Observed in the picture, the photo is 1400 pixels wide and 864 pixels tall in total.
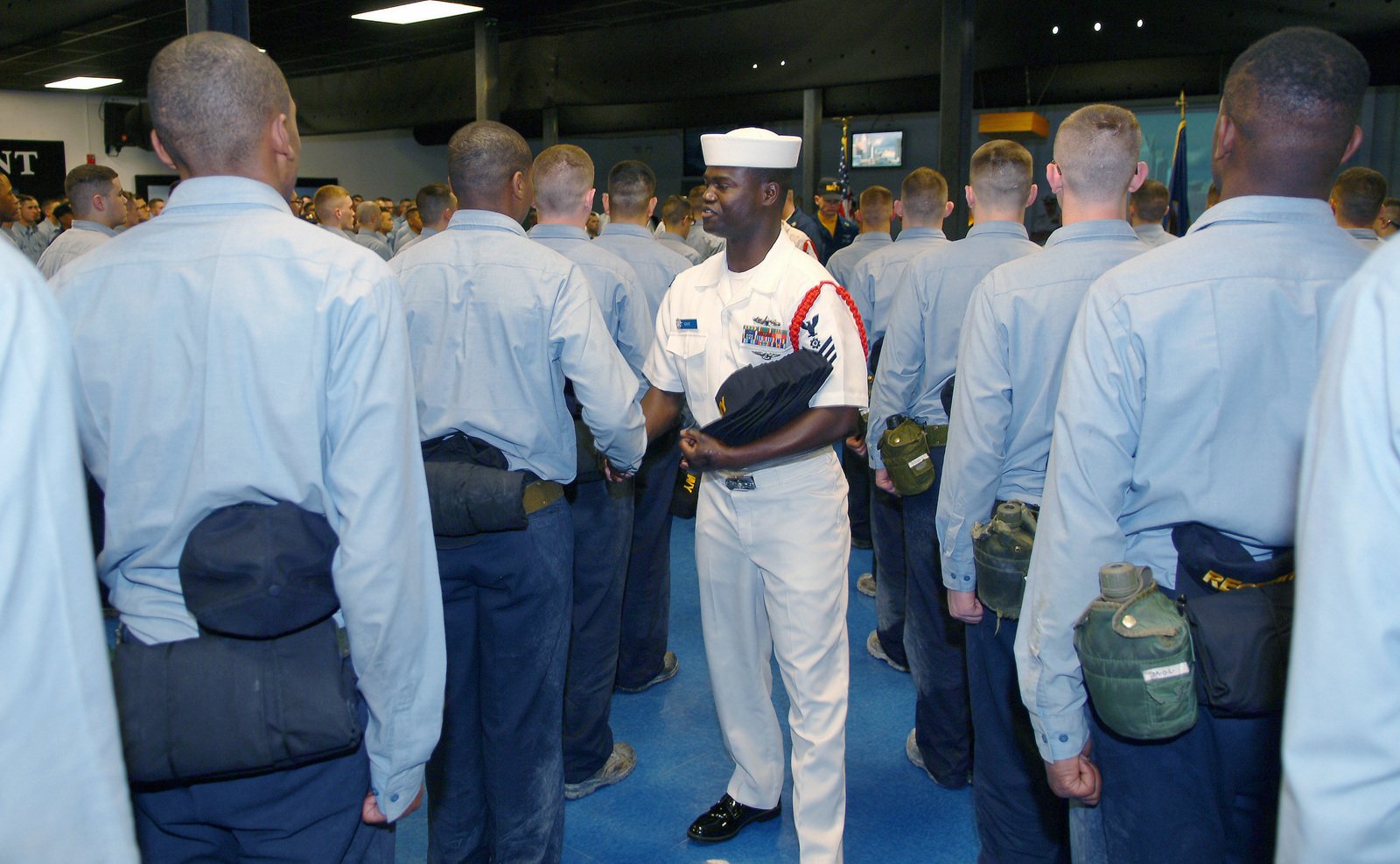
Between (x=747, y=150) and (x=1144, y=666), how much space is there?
5.72 feet

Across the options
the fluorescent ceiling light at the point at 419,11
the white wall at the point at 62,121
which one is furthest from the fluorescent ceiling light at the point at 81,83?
the fluorescent ceiling light at the point at 419,11

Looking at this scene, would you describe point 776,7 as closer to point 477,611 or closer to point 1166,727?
point 477,611

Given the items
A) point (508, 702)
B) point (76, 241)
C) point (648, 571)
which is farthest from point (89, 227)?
point (508, 702)

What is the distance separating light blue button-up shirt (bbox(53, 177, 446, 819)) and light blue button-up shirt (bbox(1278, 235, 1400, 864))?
1.29 m

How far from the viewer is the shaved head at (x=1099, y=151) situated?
2.44m

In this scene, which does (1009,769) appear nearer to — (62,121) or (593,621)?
(593,621)

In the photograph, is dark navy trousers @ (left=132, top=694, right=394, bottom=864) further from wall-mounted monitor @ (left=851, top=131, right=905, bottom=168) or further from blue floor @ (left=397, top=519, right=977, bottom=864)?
wall-mounted monitor @ (left=851, top=131, right=905, bottom=168)

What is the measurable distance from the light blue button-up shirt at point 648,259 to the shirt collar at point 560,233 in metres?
0.71

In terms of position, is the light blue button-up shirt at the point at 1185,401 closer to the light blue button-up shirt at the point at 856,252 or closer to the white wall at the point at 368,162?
the light blue button-up shirt at the point at 856,252

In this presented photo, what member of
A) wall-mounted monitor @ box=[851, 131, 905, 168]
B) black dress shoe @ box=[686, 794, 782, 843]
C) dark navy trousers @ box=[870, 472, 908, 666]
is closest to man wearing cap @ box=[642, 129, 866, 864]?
black dress shoe @ box=[686, 794, 782, 843]

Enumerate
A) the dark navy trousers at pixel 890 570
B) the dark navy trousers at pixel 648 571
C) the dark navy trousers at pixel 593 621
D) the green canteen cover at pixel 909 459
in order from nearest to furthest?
the green canteen cover at pixel 909 459
the dark navy trousers at pixel 593 621
the dark navy trousers at pixel 648 571
the dark navy trousers at pixel 890 570

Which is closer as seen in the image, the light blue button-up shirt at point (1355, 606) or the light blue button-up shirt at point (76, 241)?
the light blue button-up shirt at point (1355, 606)

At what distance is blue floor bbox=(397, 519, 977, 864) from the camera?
3068 mm

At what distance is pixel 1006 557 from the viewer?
90.0 inches
